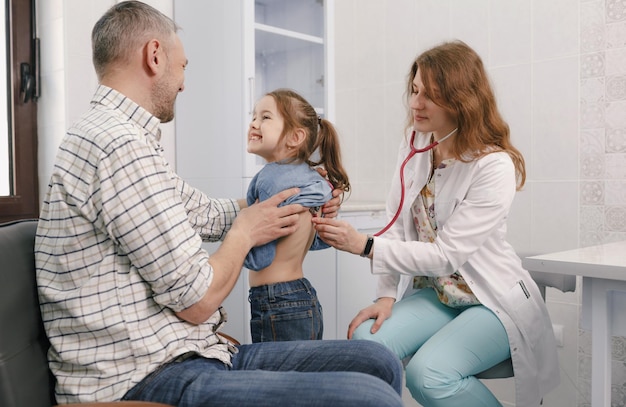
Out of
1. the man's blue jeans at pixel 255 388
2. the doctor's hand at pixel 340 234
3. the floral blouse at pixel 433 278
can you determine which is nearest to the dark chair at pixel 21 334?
the man's blue jeans at pixel 255 388

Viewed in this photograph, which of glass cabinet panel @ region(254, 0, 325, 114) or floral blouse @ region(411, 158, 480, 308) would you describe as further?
glass cabinet panel @ region(254, 0, 325, 114)

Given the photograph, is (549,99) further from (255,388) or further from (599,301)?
(255,388)

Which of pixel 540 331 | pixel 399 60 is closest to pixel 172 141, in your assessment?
pixel 399 60

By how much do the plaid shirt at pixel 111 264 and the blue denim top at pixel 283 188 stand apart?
0.35 metres

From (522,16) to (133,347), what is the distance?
2119mm

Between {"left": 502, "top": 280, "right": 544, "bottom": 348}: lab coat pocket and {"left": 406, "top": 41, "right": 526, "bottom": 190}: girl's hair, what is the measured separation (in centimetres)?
35

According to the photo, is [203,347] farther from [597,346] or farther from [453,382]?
[597,346]

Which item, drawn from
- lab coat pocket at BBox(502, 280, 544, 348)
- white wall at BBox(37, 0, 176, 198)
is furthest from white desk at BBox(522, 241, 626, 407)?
white wall at BBox(37, 0, 176, 198)

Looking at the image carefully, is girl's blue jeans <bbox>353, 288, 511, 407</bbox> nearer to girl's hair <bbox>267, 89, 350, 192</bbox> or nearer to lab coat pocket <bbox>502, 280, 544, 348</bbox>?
lab coat pocket <bbox>502, 280, 544, 348</bbox>

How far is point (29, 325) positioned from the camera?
111 centimetres

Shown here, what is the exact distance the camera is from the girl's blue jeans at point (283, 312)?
5.07 ft

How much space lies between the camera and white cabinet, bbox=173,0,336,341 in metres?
2.31

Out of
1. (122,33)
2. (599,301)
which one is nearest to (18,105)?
(122,33)

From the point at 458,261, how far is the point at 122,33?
95cm
